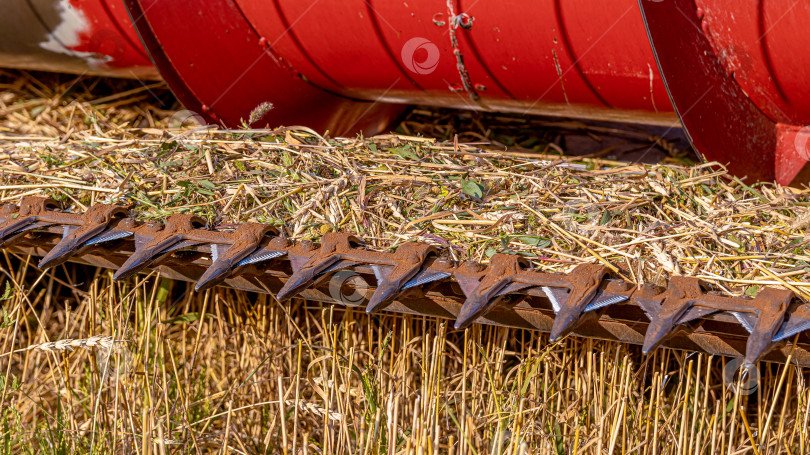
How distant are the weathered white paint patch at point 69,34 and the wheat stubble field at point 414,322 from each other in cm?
33

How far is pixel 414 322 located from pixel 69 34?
1.52 meters

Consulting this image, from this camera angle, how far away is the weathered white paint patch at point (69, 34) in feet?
8.83

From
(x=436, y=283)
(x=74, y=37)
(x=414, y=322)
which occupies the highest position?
(x=74, y=37)

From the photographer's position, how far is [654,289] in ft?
4.71

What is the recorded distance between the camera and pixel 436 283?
1638 mm

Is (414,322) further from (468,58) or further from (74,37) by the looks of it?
(74,37)

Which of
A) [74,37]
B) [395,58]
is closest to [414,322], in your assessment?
[395,58]

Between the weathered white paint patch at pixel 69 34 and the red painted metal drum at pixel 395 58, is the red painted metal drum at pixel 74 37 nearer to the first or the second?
the weathered white paint patch at pixel 69 34

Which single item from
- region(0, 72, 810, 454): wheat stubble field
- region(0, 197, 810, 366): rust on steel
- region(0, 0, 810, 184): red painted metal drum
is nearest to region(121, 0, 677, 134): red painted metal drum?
region(0, 0, 810, 184): red painted metal drum

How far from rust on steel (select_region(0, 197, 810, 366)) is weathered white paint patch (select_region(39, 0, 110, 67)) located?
3.16 ft

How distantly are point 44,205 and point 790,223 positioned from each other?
1.72 metres

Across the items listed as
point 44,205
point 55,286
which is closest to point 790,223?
point 44,205

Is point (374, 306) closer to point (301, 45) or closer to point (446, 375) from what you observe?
point (446, 375)

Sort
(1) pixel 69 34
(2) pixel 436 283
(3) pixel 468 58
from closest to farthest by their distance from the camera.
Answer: (2) pixel 436 283, (3) pixel 468 58, (1) pixel 69 34
